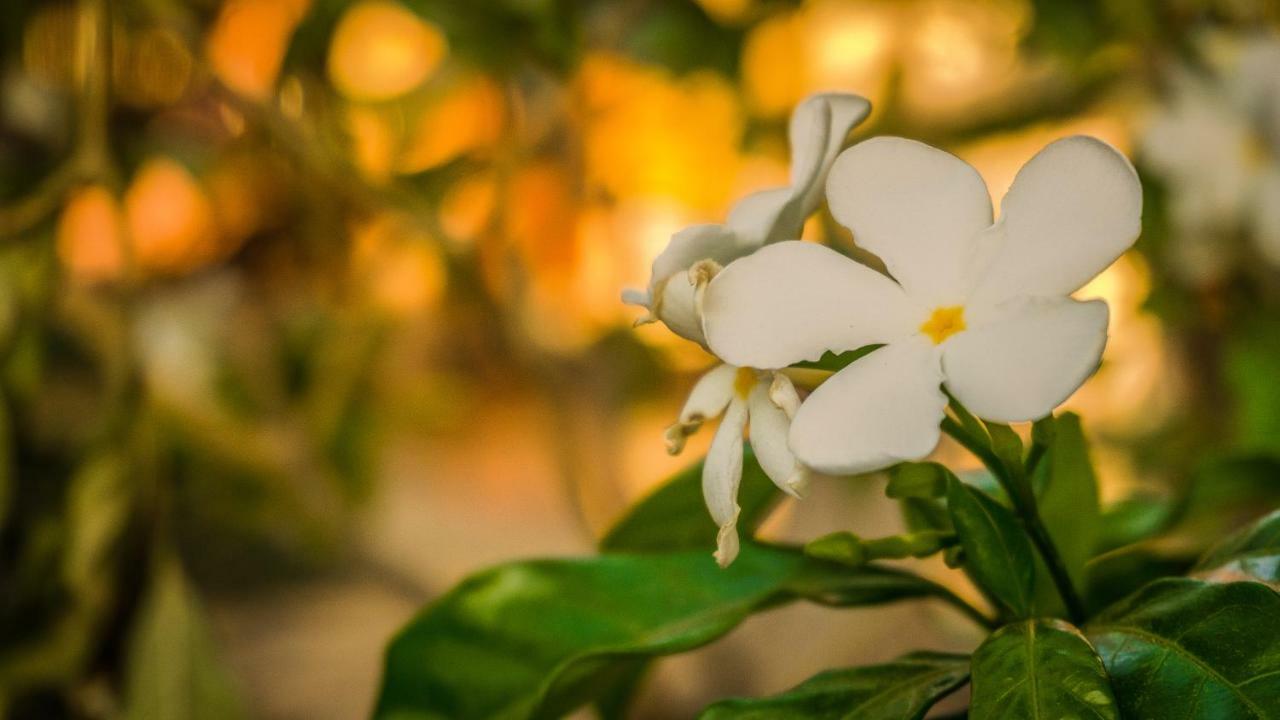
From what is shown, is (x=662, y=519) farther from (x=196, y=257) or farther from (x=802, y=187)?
(x=196, y=257)

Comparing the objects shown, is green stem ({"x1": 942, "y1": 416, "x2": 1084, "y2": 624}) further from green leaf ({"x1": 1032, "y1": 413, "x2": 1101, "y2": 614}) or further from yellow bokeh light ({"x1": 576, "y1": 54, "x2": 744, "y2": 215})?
yellow bokeh light ({"x1": 576, "y1": 54, "x2": 744, "y2": 215})

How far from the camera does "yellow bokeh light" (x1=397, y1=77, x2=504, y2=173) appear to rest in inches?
49.3

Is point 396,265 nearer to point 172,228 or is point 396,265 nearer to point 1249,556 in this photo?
point 172,228

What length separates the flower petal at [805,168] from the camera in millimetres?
313

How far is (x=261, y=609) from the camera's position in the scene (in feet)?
4.97

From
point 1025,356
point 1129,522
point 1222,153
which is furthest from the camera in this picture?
point 1222,153

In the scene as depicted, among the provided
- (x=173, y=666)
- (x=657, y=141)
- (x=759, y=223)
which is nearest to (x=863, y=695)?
(x=759, y=223)

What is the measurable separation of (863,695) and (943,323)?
0.14 metres

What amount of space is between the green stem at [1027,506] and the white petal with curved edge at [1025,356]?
0.04 metres

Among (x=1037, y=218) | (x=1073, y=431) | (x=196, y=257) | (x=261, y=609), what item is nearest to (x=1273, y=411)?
(x=1073, y=431)

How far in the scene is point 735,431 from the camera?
31cm

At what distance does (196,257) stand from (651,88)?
83cm

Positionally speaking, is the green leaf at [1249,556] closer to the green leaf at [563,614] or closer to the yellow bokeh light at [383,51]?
the green leaf at [563,614]

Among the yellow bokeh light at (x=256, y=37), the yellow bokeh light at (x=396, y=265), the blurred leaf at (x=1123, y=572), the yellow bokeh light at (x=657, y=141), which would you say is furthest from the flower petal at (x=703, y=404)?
the yellow bokeh light at (x=256, y=37)
